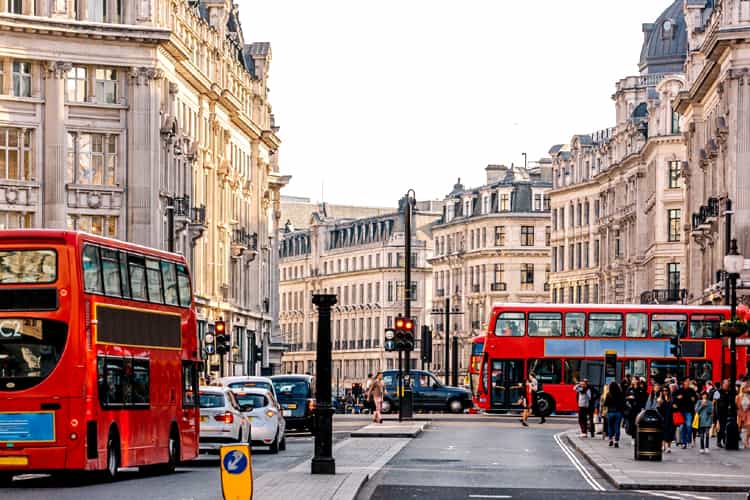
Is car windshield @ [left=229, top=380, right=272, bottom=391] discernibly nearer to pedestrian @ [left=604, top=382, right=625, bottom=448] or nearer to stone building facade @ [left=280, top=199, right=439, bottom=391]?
pedestrian @ [left=604, top=382, right=625, bottom=448]

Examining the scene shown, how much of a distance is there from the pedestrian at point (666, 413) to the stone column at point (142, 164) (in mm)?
33198

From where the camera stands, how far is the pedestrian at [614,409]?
43938 millimetres

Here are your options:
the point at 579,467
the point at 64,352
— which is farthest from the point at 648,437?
the point at 64,352

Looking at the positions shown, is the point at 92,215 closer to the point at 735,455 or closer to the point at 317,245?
the point at 735,455

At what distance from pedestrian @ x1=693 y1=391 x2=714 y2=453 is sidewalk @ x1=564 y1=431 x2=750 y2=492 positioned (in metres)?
0.33

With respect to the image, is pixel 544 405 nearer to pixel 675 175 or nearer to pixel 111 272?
pixel 111 272

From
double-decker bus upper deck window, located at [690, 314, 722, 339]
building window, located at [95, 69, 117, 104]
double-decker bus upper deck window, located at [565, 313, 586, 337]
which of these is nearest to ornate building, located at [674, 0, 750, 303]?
double-decker bus upper deck window, located at [690, 314, 722, 339]

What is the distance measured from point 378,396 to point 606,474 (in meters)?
25.6

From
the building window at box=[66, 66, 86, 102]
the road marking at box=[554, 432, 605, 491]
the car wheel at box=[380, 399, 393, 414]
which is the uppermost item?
the building window at box=[66, 66, 86, 102]

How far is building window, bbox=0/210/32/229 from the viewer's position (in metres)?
70.5

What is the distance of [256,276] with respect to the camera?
4183 inches

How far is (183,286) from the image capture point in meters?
32.8

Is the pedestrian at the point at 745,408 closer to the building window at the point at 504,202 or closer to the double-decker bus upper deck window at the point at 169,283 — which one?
the double-decker bus upper deck window at the point at 169,283

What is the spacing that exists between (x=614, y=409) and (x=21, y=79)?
34513 millimetres
